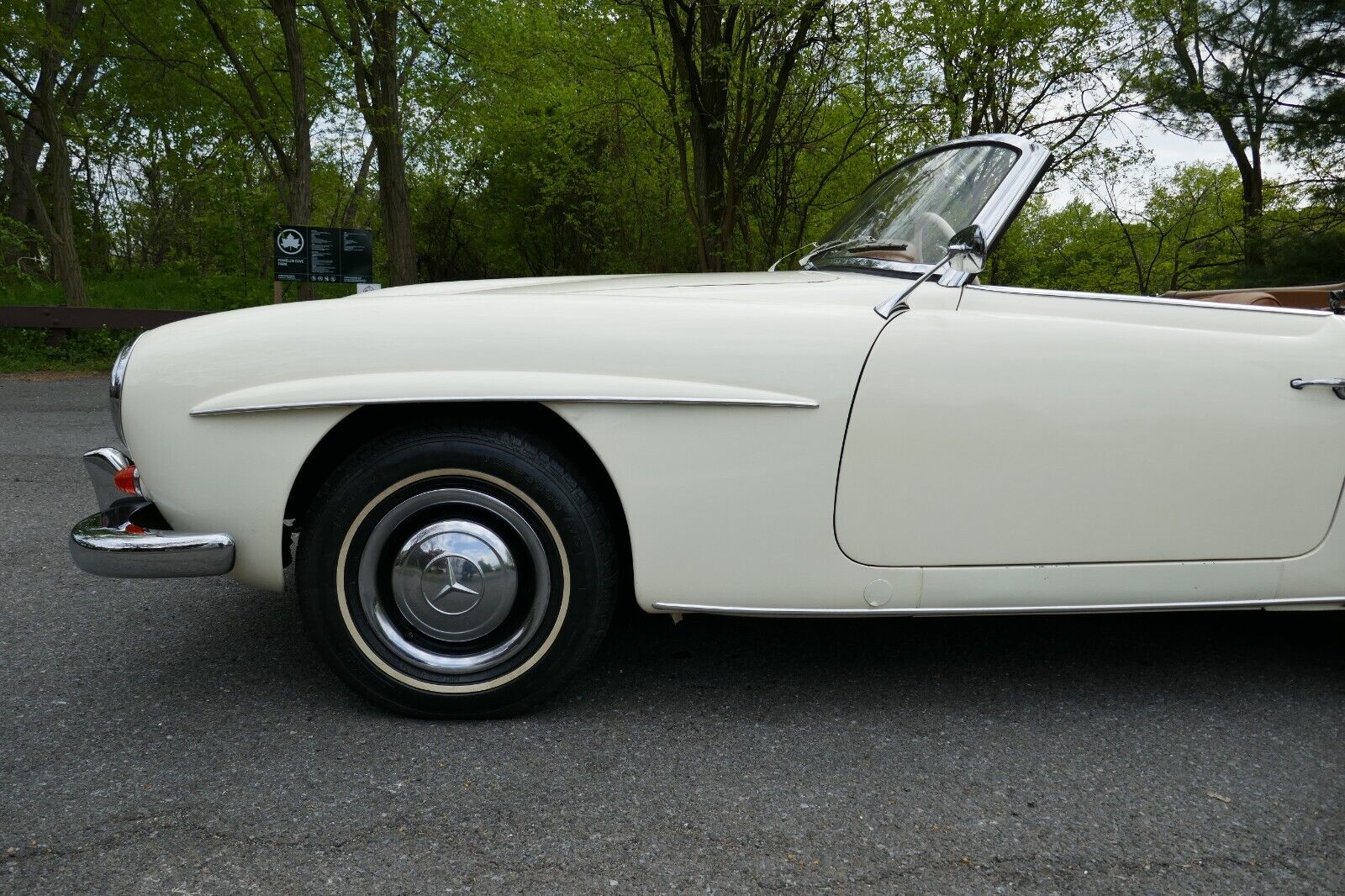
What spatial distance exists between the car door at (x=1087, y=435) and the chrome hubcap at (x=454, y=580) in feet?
2.46

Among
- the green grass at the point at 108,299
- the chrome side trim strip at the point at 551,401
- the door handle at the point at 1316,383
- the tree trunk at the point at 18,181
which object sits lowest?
the green grass at the point at 108,299

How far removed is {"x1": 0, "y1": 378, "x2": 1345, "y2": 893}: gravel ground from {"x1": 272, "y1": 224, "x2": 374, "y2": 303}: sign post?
898cm

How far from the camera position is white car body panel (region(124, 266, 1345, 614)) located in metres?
2.13

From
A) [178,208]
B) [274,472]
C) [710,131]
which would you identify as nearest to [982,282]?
[274,472]

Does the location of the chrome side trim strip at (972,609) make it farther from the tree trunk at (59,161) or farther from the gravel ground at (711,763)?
the tree trunk at (59,161)

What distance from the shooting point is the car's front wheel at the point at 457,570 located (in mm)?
2180

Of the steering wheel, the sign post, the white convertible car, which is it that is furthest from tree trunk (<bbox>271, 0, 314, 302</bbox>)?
the steering wheel

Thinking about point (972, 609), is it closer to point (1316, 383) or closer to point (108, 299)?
point (1316, 383)

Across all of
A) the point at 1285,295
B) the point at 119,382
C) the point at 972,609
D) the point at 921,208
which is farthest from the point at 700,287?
the point at 1285,295

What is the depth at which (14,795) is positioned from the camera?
1.95 metres

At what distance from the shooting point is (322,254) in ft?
37.8

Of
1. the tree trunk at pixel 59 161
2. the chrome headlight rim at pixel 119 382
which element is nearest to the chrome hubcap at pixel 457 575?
the chrome headlight rim at pixel 119 382

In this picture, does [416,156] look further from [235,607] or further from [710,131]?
[235,607]

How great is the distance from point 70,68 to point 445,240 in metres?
7.74
